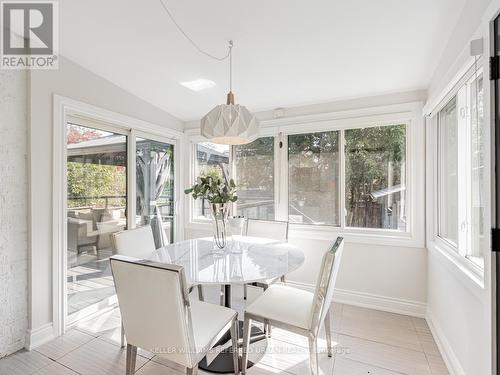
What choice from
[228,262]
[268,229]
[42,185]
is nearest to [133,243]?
[42,185]

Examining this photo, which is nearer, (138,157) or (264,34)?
(264,34)

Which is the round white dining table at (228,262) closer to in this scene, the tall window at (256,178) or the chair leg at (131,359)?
the chair leg at (131,359)

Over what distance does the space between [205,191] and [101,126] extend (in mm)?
1585

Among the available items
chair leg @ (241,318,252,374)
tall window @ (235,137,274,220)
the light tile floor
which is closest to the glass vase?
chair leg @ (241,318,252,374)

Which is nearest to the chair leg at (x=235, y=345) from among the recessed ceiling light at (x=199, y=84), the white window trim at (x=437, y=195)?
the white window trim at (x=437, y=195)

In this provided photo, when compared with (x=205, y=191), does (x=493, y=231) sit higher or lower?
lower

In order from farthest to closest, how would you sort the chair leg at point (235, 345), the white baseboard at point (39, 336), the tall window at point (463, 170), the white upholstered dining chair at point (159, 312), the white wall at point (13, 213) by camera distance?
the white baseboard at point (39, 336) → the white wall at point (13, 213) → the chair leg at point (235, 345) → the tall window at point (463, 170) → the white upholstered dining chair at point (159, 312)

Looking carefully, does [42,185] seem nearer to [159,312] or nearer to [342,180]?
[159,312]

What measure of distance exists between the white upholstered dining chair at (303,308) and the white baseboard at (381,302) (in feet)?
3.27

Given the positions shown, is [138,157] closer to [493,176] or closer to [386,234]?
[386,234]

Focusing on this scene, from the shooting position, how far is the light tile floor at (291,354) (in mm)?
1840

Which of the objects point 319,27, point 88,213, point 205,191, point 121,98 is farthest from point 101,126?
point 319,27

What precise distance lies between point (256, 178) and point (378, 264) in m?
1.78

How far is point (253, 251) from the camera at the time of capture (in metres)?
2.21
